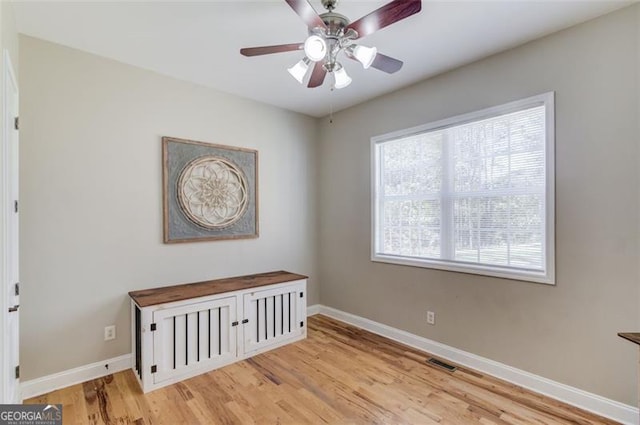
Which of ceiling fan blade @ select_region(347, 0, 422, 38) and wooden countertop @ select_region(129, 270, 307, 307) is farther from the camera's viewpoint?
wooden countertop @ select_region(129, 270, 307, 307)

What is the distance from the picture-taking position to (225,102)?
3.31 metres

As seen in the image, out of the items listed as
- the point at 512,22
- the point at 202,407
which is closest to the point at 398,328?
the point at 202,407

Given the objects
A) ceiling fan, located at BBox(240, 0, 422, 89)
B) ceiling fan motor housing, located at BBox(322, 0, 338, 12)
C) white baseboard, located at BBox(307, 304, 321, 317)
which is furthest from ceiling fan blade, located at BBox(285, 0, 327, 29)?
white baseboard, located at BBox(307, 304, 321, 317)

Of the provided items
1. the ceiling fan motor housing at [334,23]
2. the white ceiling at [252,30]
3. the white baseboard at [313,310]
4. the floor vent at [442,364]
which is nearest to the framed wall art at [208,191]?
the white ceiling at [252,30]

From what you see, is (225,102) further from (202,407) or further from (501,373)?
(501,373)

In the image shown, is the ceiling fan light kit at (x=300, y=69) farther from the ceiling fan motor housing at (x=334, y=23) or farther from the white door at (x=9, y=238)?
the white door at (x=9, y=238)

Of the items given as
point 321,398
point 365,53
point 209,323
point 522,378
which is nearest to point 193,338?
point 209,323

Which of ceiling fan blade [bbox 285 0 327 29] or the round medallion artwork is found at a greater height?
ceiling fan blade [bbox 285 0 327 29]

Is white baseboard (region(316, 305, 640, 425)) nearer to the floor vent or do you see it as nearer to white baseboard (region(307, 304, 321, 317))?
the floor vent

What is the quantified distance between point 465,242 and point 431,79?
1.58 meters

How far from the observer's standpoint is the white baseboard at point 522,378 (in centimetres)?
198

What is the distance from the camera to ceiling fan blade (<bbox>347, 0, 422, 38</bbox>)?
1489 mm

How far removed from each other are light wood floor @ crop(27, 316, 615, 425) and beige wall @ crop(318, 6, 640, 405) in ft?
1.02

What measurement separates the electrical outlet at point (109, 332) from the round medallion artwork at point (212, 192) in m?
1.12
